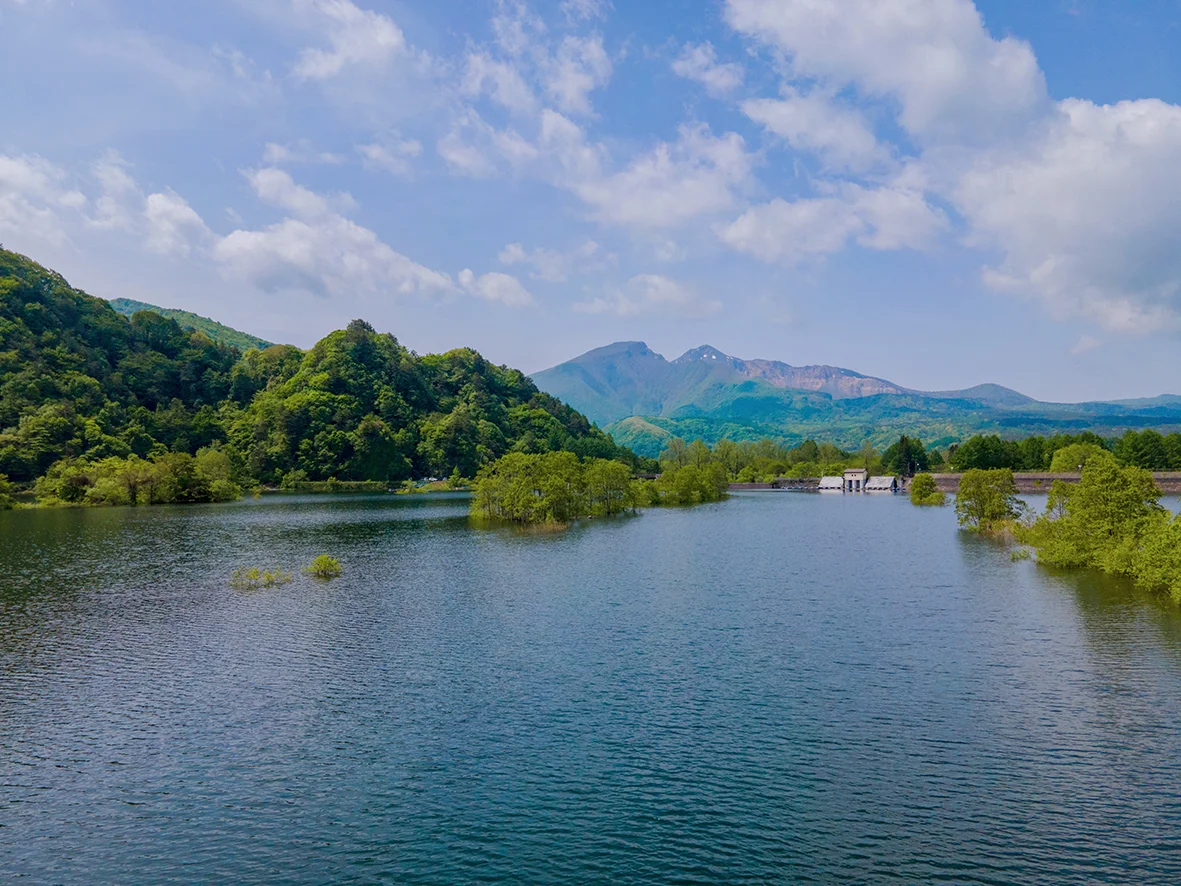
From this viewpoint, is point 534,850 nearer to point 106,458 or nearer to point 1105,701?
point 1105,701

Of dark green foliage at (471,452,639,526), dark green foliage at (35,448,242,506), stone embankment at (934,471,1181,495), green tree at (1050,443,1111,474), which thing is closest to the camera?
dark green foliage at (471,452,639,526)

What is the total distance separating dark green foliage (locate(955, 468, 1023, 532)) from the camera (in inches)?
3408

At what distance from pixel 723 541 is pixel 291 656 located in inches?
2162

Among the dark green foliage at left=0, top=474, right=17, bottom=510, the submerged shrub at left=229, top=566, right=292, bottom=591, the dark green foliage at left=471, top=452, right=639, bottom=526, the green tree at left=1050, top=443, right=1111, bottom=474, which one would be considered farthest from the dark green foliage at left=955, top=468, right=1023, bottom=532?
the dark green foliage at left=0, top=474, right=17, bottom=510

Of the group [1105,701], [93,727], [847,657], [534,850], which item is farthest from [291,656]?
[1105,701]

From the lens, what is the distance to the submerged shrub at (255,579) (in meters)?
52.2

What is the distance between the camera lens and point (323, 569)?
5756 centimetres

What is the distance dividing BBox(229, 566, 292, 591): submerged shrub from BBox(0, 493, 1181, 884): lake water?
2.03 meters

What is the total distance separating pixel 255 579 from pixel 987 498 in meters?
80.5

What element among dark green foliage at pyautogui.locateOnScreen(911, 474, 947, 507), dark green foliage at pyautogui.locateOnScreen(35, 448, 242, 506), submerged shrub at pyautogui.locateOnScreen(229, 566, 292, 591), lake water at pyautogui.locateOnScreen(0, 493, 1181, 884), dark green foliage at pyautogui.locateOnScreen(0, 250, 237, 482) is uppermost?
dark green foliage at pyautogui.locateOnScreen(0, 250, 237, 482)

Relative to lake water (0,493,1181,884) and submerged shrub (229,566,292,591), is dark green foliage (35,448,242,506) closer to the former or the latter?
lake water (0,493,1181,884)

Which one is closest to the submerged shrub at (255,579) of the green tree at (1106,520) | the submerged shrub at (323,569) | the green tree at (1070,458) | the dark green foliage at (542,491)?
the submerged shrub at (323,569)

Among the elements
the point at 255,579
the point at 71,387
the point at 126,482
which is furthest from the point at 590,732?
the point at 71,387

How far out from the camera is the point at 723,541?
80.9 meters
